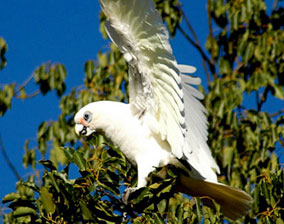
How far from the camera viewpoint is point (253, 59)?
21.3ft

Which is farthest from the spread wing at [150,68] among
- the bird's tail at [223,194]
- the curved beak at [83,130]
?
the curved beak at [83,130]

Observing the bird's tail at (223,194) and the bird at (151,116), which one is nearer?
the bird at (151,116)

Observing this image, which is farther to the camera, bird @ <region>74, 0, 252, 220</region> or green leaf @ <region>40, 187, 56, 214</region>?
bird @ <region>74, 0, 252, 220</region>

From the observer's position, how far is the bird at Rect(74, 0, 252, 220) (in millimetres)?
4012

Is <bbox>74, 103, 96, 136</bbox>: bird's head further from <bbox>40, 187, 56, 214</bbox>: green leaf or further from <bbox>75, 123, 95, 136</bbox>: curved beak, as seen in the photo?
<bbox>40, 187, 56, 214</bbox>: green leaf

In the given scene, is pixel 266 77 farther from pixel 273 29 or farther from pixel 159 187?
pixel 159 187

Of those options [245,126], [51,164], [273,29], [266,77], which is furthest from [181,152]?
[273,29]

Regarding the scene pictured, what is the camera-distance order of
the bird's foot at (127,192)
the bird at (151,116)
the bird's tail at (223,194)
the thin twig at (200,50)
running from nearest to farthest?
the bird's foot at (127,192)
the bird at (151,116)
the bird's tail at (223,194)
the thin twig at (200,50)

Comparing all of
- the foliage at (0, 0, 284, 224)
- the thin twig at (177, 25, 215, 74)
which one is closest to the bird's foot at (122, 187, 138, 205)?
the foliage at (0, 0, 284, 224)

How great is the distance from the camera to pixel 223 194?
4.39 meters

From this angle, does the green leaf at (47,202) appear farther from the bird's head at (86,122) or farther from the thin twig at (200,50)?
the thin twig at (200,50)

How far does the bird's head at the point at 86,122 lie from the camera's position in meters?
4.50

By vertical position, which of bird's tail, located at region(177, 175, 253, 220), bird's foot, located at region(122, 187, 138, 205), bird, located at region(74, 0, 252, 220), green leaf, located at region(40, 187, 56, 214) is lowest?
green leaf, located at region(40, 187, 56, 214)

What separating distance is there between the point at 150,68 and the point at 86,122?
639mm
